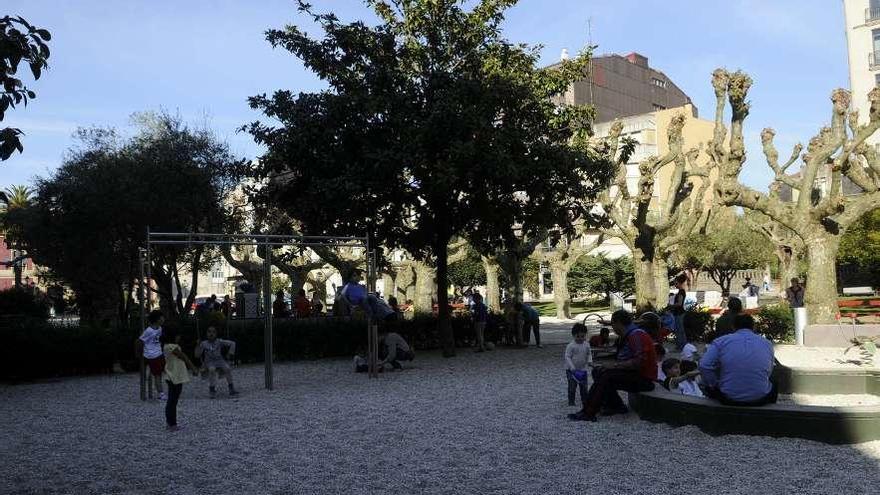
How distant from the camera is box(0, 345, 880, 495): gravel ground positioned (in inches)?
283

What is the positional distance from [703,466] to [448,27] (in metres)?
14.2

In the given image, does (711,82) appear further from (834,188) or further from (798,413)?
(798,413)

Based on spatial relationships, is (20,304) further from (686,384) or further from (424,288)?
(686,384)

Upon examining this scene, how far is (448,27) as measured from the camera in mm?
19656

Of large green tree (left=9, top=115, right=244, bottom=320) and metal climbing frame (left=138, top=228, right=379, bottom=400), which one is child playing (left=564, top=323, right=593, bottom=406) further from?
large green tree (left=9, top=115, right=244, bottom=320)

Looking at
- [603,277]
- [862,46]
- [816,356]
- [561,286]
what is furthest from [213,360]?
[862,46]

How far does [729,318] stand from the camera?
44.3 feet

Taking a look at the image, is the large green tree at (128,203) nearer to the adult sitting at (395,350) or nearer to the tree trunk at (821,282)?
the adult sitting at (395,350)

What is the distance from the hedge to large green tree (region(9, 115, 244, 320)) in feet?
21.0

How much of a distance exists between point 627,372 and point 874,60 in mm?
58657

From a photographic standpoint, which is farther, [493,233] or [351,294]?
[493,233]

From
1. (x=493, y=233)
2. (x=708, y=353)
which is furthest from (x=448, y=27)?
(x=708, y=353)

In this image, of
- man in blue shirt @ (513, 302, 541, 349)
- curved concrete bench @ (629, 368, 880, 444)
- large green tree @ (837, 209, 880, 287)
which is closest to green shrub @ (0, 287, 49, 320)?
man in blue shirt @ (513, 302, 541, 349)

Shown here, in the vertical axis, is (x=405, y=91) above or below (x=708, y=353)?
above
